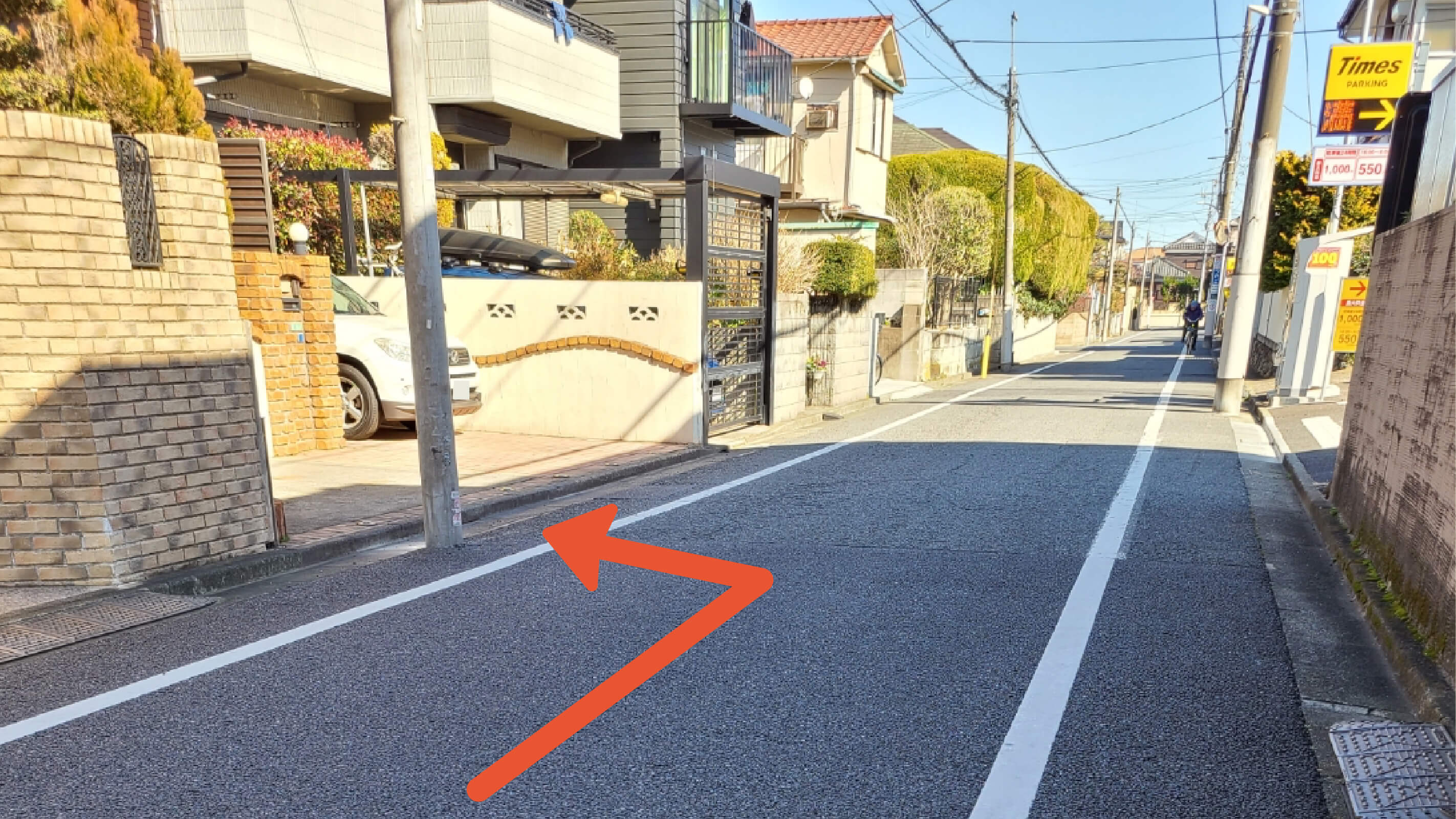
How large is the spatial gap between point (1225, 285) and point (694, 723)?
Result: 138 feet

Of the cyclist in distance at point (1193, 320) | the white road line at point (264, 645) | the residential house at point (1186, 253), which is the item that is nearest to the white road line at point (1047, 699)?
the white road line at point (264, 645)

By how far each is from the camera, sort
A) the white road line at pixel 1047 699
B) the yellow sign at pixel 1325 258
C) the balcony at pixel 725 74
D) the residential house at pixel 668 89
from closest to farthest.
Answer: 1. the white road line at pixel 1047 699
2. the yellow sign at pixel 1325 258
3. the residential house at pixel 668 89
4. the balcony at pixel 725 74

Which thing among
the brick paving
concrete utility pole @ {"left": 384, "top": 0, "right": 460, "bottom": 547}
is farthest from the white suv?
concrete utility pole @ {"left": 384, "top": 0, "right": 460, "bottom": 547}

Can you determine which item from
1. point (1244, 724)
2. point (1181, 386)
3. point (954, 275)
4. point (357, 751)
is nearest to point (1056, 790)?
point (1244, 724)

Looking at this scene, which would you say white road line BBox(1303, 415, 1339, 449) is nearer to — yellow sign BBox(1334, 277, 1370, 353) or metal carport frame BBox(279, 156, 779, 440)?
yellow sign BBox(1334, 277, 1370, 353)

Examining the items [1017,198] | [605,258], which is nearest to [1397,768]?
[605,258]

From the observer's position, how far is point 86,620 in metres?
3.95

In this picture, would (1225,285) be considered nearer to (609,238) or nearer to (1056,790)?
(609,238)

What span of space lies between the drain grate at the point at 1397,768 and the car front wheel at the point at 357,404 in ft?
26.9

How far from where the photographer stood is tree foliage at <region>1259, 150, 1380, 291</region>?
17547 millimetres

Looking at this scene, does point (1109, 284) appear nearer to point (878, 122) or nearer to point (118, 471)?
point (878, 122)
